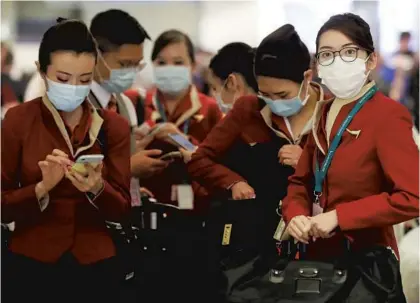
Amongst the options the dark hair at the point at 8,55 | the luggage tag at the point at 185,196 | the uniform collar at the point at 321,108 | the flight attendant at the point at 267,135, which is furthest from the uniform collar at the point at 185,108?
the dark hair at the point at 8,55

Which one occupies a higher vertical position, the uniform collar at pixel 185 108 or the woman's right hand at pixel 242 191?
the uniform collar at pixel 185 108

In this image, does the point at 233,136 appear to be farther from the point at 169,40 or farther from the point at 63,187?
the point at 169,40

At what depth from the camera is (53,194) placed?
124 inches

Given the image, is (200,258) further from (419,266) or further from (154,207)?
(419,266)

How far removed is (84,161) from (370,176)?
100 cm

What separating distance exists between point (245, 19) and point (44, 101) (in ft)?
5.40

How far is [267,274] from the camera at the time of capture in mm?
2791

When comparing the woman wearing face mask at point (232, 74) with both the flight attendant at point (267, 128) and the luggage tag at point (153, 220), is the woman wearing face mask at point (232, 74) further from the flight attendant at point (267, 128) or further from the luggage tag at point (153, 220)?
the luggage tag at point (153, 220)

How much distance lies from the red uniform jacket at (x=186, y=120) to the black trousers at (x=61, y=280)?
90 cm

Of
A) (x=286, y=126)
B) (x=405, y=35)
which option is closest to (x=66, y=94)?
(x=286, y=126)

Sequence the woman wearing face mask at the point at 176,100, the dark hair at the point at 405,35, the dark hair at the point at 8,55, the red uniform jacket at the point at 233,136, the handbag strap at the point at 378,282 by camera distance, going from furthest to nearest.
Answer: the dark hair at the point at 8,55
the dark hair at the point at 405,35
the woman wearing face mask at the point at 176,100
the red uniform jacket at the point at 233,136
the handbag strap at the point at 378,282

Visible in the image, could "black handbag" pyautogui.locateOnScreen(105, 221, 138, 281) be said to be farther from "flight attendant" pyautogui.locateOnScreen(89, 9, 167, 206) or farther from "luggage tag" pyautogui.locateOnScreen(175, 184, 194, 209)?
"luggage tag" pyautogui.locateOnScreen(175, 184, 194, 209)

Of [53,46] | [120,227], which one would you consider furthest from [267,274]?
[53,46]

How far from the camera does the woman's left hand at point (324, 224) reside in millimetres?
2766
